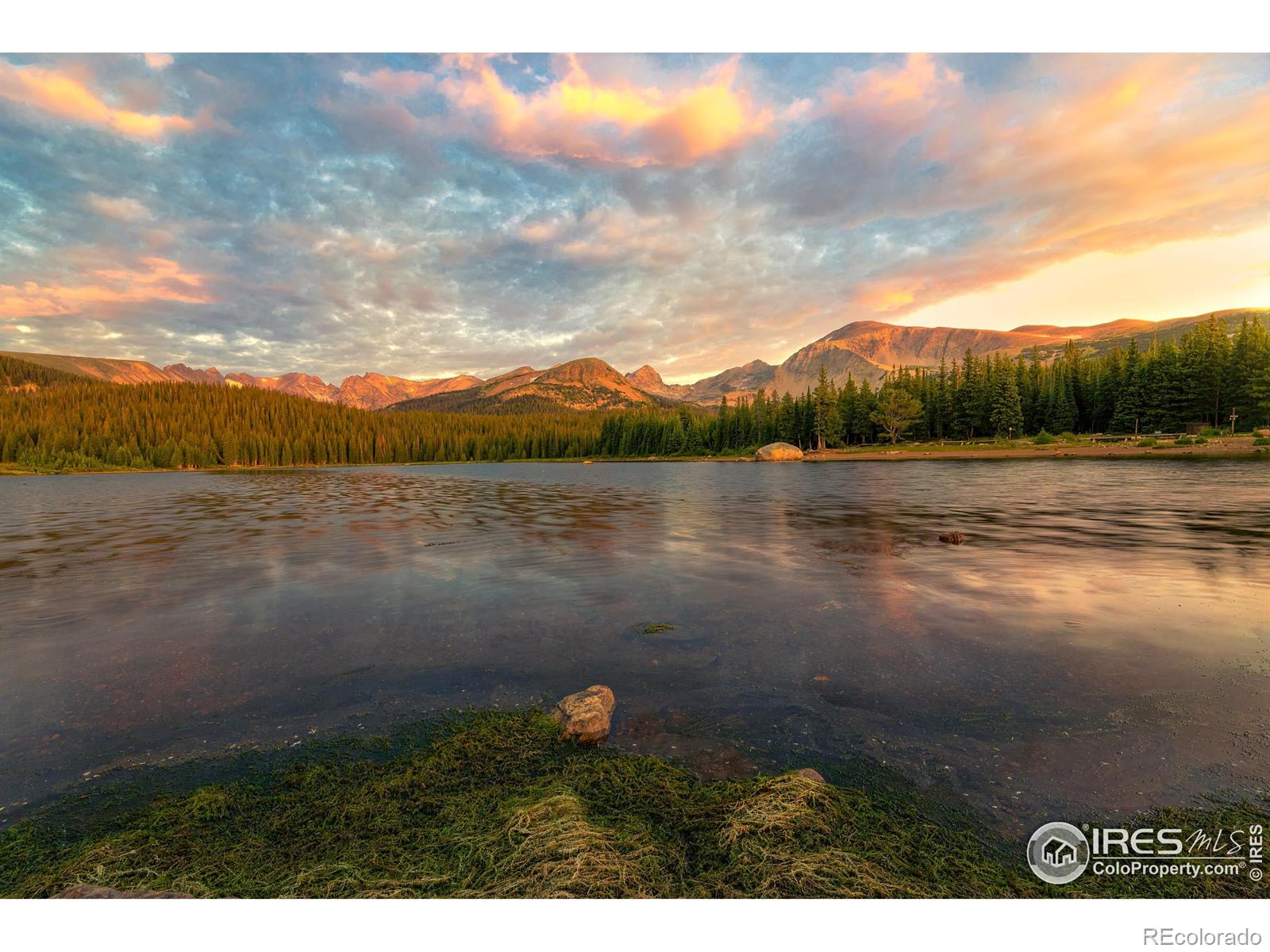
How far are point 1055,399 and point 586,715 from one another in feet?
523

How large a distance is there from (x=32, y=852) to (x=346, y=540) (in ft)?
88.8

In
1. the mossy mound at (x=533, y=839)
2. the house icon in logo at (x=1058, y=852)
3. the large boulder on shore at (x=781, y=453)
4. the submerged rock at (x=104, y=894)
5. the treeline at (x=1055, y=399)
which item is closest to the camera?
the submerged rock at (x=104, y=894)

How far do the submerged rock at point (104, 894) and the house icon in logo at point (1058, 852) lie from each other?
30.9 ft

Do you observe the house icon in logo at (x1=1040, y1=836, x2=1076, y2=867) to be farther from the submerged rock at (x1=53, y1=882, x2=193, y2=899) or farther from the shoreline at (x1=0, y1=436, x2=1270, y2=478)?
the shoreline at (x1=0, y1=436, x2=1270, y2=478)

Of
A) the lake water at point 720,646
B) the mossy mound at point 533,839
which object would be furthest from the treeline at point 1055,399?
the mossy mound at point 533,839

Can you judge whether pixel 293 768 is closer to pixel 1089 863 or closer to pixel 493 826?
pixel 493 826

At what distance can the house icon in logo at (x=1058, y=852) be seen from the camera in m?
6.00

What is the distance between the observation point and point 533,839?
616 cm

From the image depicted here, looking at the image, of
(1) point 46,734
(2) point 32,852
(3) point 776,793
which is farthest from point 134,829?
(3) point 776,793

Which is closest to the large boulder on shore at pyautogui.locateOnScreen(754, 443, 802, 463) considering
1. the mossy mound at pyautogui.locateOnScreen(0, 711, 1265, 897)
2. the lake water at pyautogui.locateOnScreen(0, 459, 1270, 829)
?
the lake water at pyautogui.locateOnScreen(0, 459, 1270, 829)

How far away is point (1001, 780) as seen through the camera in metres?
7.49

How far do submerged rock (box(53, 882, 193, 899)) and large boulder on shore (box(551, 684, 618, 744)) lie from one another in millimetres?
5143

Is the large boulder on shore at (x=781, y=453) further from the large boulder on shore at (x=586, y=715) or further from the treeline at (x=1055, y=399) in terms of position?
the large boulder on shore at (x=586, y=715)

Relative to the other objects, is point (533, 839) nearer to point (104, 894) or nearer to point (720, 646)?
point (104, 894)
